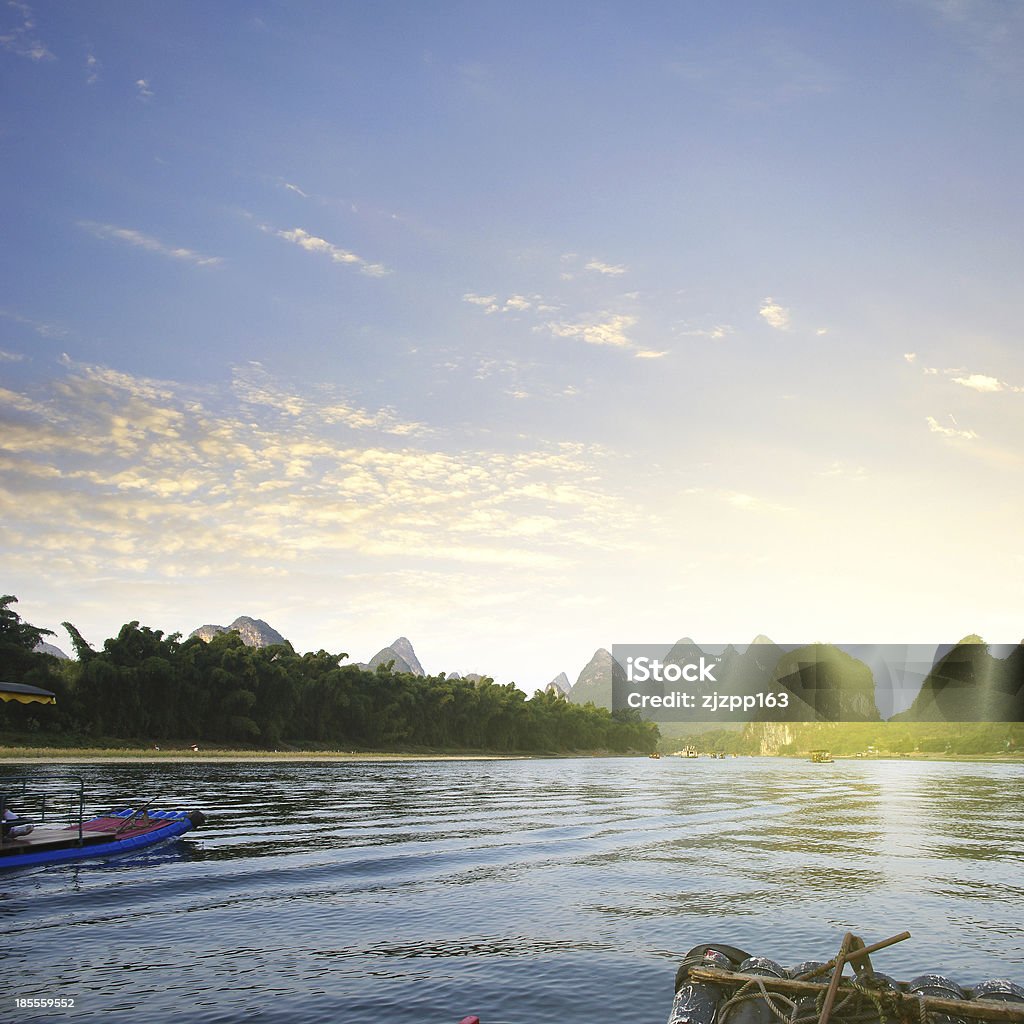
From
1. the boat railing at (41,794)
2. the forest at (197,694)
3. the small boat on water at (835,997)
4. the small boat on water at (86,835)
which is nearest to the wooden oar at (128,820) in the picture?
the small boat on water at (86,835)

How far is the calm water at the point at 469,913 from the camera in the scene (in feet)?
60.2

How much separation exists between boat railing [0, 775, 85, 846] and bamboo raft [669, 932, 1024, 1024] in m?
33.5

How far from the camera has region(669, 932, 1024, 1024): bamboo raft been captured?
13.5m

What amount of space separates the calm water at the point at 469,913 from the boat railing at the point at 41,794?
3122mm

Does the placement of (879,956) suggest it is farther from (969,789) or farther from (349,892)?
(969,789)

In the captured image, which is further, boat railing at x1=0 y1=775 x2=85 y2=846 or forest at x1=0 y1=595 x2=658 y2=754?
forest at x1=0 y1=595 x2=658 y2=754

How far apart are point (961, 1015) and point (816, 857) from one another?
30296mm

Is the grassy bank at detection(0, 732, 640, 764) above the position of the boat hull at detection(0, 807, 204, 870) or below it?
below

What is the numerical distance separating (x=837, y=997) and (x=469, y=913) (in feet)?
50.5

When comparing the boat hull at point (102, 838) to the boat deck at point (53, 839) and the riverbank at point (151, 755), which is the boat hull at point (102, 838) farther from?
the riverbank at point (151, 755)

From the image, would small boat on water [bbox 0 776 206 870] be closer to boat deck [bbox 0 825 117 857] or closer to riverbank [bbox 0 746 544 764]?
boat deck [bbox 0 825 117 857]

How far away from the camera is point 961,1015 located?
44.4 ft

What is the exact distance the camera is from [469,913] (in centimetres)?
2695

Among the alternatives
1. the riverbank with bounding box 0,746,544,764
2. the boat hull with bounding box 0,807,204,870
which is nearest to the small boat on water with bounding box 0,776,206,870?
the boat hull with bounding box 0,807,204,870
